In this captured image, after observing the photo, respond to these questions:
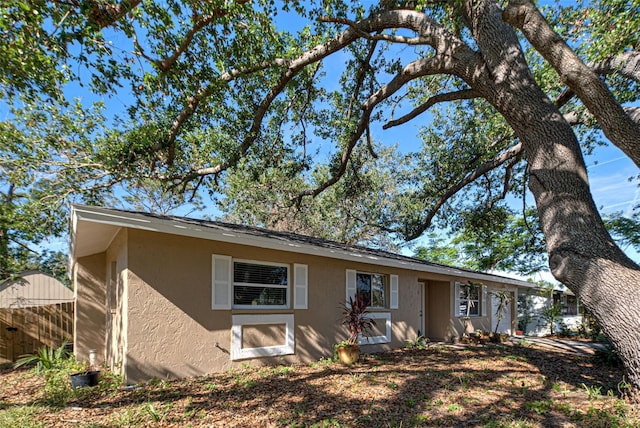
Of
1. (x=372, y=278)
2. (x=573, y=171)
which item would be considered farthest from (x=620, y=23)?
(x=372, y=278)

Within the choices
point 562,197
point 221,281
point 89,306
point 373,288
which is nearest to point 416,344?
point 373,288

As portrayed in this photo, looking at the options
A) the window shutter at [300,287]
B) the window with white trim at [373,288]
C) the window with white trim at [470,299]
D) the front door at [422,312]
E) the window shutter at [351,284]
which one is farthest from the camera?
the window with white trim at [470,299]

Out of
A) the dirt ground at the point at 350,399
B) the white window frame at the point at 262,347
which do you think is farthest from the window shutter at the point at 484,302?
the white window frame at the point at 262,347

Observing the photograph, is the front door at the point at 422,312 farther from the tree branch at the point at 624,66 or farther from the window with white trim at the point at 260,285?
the tree branch at the point at 624,66

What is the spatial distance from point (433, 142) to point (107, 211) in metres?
10.4

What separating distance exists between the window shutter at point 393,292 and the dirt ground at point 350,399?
10.4 ft

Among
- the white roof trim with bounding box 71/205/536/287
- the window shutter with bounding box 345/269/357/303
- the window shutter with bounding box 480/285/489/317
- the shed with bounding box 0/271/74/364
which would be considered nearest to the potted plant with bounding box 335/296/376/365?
the window shutter with bounding box 345/269/357/303

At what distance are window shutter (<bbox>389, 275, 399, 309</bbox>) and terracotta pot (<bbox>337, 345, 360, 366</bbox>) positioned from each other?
291 cm

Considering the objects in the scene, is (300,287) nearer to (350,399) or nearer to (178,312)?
(178,312)

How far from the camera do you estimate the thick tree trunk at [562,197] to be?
4719mm

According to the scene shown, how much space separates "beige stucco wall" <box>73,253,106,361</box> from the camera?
867 cm

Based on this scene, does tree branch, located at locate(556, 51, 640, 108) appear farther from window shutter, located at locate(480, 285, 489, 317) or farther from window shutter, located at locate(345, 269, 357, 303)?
window shutter, located at locate(480, 285, 489, 317)

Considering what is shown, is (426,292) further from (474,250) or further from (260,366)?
(474,250)

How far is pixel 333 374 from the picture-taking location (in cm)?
694
